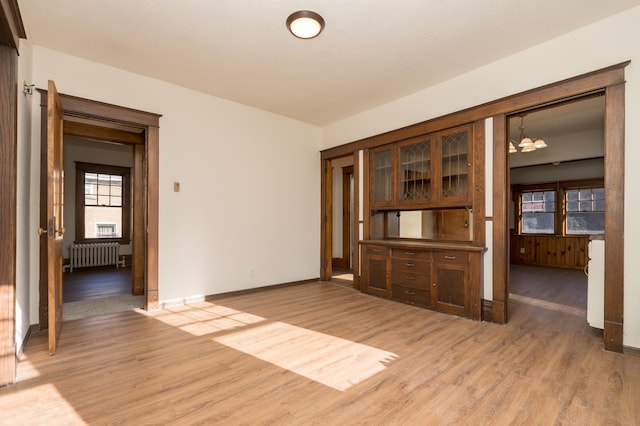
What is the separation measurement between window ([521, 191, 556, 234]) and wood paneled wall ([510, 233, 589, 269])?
22cm

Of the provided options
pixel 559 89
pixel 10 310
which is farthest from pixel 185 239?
pixel 559 89

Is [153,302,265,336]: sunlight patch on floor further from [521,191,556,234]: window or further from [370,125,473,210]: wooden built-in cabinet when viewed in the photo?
[521,191,556,234]: window

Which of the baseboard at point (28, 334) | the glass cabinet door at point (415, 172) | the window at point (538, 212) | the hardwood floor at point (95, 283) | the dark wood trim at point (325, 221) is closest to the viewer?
the baseboard at point (28, 334)

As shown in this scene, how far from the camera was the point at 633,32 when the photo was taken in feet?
8.63

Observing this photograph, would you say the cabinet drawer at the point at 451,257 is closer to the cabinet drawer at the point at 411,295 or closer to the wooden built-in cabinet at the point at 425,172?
the cabinet drawer at the point at 411,295

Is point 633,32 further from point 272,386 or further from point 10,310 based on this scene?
point 10,310

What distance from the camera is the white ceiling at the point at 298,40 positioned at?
8.51 feet

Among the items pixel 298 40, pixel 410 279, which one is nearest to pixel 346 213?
pixel 410 279

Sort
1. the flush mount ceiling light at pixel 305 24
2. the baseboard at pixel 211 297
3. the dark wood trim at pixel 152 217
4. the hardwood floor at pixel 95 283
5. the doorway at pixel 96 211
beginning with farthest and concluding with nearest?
the doorway at pixel 96 211
the hardwood floor at pixel 95 283
the baseboard at pixel 211 297
the dark wood trim at pixel 152 217
the flush mount ceiling light at pixel 305 24

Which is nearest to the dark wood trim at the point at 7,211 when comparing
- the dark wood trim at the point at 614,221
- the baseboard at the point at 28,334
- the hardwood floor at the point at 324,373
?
the hardwood floor at the point at 324,373

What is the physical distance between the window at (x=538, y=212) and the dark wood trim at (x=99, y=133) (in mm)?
8661

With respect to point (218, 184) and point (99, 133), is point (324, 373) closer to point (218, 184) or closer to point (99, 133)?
point (218, 184)

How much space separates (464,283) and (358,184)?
227 cm

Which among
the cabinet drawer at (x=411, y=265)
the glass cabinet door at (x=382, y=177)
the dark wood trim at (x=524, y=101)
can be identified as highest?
the dark wood trim at (x=524, y=101)
